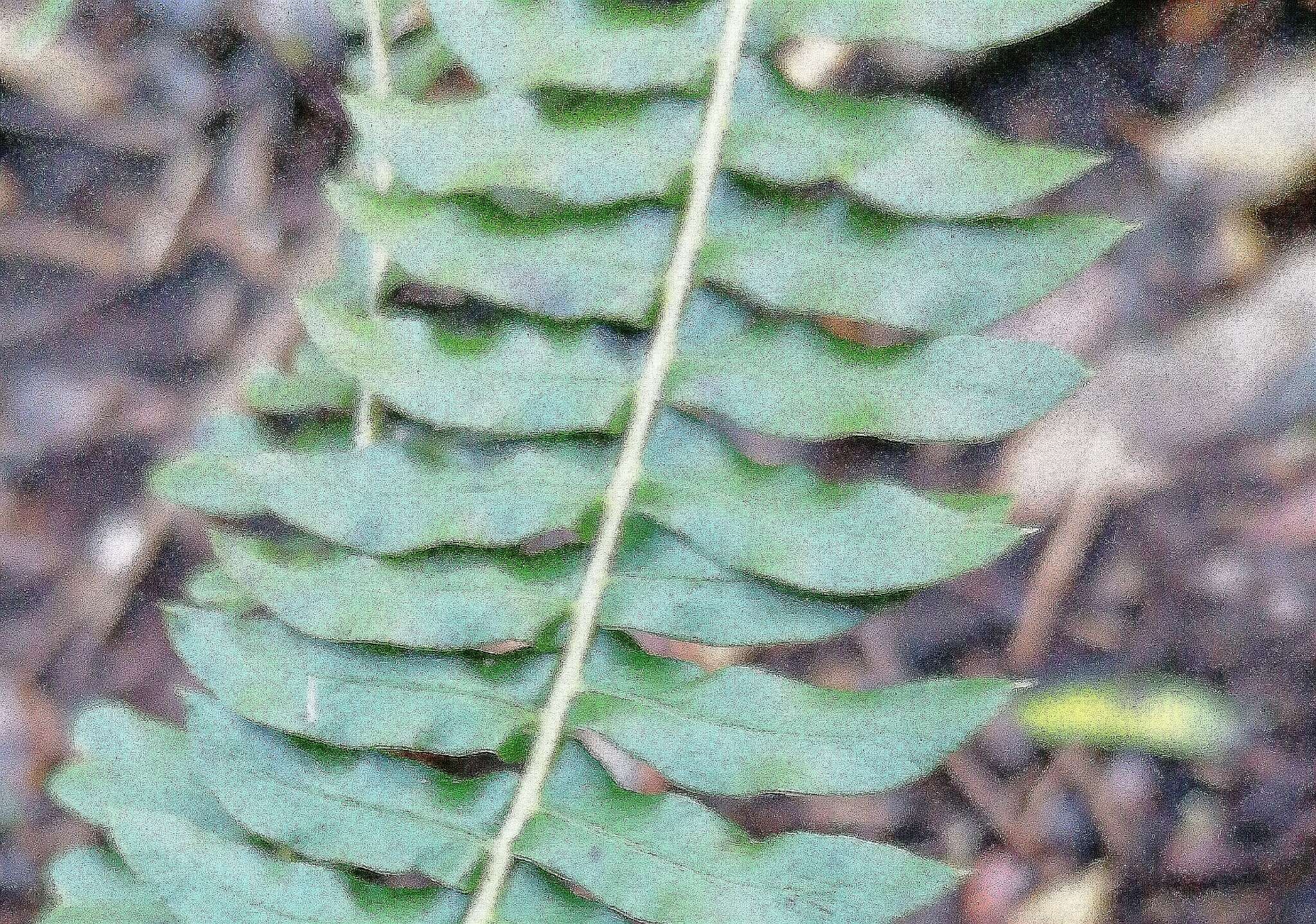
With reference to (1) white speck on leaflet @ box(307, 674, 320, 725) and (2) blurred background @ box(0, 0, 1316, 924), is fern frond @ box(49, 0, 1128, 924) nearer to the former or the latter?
(1) white speck on leaflet @ box(307, 674, 320, 725)

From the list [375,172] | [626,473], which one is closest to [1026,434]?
[626,473]

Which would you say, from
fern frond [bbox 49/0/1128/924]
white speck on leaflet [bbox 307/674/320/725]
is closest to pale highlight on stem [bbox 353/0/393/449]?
fern frond [bbox 49/0/1128/924]

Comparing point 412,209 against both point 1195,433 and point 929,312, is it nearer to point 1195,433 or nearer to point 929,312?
point 929,312

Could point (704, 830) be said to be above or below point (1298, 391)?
below

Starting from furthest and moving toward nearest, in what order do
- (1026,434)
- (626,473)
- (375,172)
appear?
(1026,434)
(375,172)
(626,473)

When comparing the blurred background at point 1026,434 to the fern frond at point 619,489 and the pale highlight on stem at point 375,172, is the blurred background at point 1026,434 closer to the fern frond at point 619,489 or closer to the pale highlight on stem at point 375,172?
the pale highlight on stem at point 375,172

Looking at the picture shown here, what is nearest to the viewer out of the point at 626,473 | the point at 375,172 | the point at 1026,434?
the point at 626,473

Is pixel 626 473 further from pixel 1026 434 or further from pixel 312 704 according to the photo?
pixel 1026 434

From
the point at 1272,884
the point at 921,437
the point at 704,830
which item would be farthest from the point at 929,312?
the point at 1272,884
